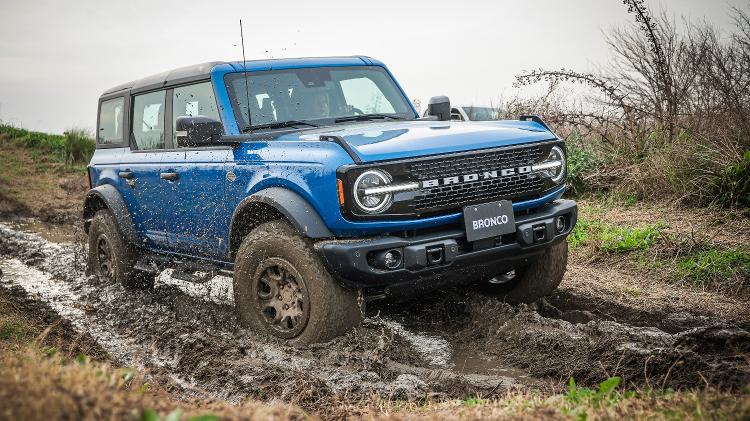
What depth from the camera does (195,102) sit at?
5480 mm

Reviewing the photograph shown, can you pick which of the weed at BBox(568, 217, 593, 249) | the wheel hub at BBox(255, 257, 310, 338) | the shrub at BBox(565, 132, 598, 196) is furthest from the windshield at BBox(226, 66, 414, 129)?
the shrub at BBox(565, 132, 598, 196)

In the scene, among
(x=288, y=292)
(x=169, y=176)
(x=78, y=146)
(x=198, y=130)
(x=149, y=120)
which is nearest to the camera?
(x=288, y=292)

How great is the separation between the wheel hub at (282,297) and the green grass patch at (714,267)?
3.30 metres

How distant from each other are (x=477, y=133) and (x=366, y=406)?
1878mm

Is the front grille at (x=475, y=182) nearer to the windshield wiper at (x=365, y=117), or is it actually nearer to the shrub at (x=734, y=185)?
the windshield wiper at (x=365, y=117)

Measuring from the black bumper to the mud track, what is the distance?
42 cm

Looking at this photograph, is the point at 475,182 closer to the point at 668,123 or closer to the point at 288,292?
the point at 288,292

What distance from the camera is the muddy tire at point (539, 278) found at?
503 centimetres

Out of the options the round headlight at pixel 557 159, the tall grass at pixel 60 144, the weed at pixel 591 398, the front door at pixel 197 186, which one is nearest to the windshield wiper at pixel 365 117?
the front door at pixel 197 186

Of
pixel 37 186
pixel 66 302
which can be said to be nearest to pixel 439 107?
pixel 66 302

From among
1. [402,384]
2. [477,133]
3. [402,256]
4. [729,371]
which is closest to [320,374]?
[402,384]

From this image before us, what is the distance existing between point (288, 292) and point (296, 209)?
1.86 ft

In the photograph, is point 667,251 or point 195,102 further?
point 667,251

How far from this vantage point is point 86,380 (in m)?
2.18
